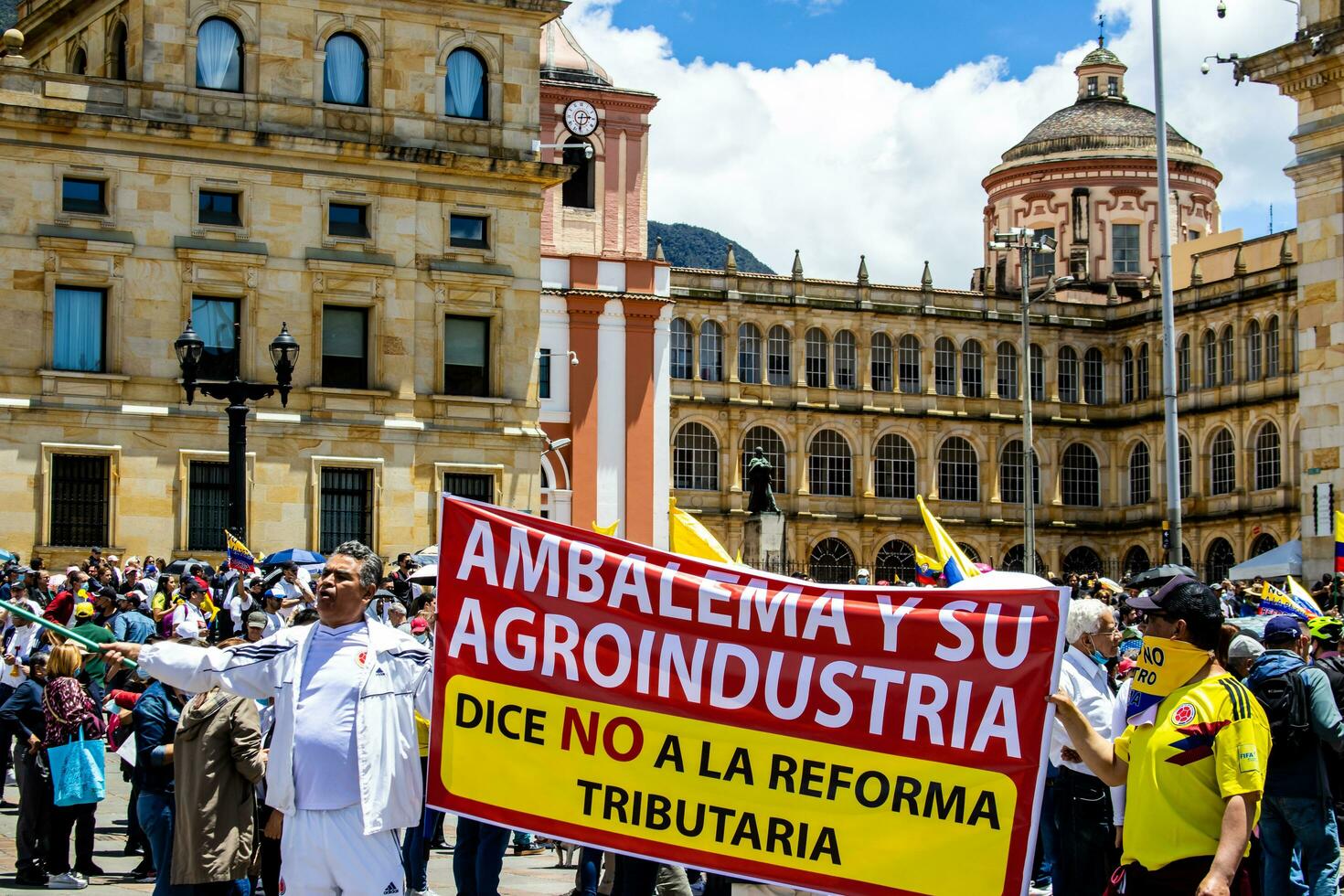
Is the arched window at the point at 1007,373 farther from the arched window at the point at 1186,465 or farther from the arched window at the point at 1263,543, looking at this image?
the arched window at the point at 1263,543

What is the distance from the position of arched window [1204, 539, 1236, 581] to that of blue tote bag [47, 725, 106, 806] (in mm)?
57287

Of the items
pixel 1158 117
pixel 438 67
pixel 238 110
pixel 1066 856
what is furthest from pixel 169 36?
pixel 1066 856

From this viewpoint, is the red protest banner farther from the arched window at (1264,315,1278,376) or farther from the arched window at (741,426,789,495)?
the arched window at (1264,315,1278,376)

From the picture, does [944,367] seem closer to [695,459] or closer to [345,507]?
[695,459]

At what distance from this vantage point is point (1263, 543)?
66375mm

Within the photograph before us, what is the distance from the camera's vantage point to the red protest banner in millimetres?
7141

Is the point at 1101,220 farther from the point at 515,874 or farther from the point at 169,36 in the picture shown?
the point at 515,874

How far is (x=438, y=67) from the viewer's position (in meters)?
34.3

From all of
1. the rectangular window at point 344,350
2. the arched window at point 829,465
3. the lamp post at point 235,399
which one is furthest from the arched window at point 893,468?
the lamp post at point 235,399

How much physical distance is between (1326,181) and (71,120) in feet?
61.1

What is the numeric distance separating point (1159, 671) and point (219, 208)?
27.9 m

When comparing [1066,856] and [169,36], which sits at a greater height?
[169,36]

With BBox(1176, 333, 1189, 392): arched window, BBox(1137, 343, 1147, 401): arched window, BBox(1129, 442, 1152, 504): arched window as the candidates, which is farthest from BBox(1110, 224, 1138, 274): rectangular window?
BBox(1176, 333, 1189, 392): arched window

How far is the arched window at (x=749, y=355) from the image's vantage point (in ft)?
228
